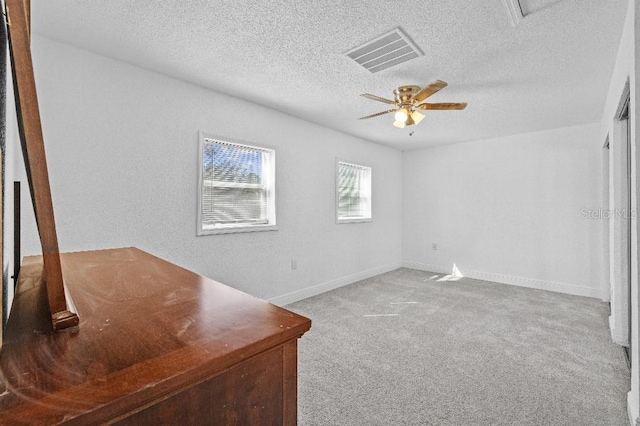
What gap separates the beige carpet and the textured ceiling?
7.98 ft

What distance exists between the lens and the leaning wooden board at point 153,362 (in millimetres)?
390

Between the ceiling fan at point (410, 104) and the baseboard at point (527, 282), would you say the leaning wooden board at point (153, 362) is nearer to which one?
the ceiling fan at point (410, 104)

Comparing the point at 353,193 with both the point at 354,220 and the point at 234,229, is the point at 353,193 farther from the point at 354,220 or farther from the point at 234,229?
the point at 234,229

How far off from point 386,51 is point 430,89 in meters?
0.54

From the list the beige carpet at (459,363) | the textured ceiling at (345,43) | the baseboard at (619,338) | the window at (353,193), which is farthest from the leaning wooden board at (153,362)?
the window at (353,193)

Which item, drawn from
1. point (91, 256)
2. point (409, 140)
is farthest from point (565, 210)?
point (91, 256)

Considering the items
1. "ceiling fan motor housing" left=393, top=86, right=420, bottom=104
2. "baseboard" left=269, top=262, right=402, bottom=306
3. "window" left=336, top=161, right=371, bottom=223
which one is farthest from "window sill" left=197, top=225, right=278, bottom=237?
"ceiling fan motor housing" left=393, top=86, right=420, bottom=104

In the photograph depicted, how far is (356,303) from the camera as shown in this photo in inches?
151

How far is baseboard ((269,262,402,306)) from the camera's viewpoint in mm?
3789

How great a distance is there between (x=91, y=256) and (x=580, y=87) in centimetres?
432

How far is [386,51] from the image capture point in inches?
91.0

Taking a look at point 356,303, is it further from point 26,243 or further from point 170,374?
point 170,374

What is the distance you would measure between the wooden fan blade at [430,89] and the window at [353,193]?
196cm

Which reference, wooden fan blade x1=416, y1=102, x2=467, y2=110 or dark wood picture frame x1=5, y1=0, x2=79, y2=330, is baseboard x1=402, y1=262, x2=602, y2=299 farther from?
dark wood picture frame x1=5, y1=0, x2=79, y2=330
